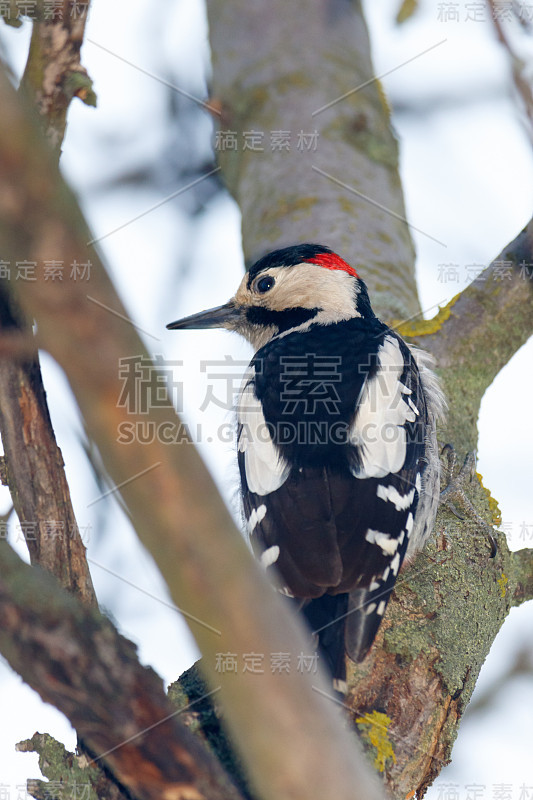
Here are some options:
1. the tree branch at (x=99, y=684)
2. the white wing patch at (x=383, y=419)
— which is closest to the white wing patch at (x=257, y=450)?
the white wing patch at (x=383, y=419)

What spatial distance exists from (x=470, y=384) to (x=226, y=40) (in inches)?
99.8

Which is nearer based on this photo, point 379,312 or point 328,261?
point 328,261

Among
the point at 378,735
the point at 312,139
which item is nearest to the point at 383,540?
the point at 378,735

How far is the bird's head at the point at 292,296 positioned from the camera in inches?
137

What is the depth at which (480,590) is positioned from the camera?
9.01 feet

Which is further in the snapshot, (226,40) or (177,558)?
(226,40)

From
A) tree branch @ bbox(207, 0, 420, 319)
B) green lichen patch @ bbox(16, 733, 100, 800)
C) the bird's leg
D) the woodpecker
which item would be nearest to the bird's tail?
the woodpecker

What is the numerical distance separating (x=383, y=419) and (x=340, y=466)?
31 cm

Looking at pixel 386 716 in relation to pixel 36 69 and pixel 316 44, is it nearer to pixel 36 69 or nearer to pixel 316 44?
pixel 36 69

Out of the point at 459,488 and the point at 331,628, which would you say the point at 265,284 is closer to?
the point at 459,488

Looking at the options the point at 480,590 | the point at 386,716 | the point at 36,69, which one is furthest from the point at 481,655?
the point at 36,69

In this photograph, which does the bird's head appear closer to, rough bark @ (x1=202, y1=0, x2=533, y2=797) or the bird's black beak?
the bird's black beak

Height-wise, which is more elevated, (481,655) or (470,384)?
(470,384)

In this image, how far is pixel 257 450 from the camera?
266 centimetres
